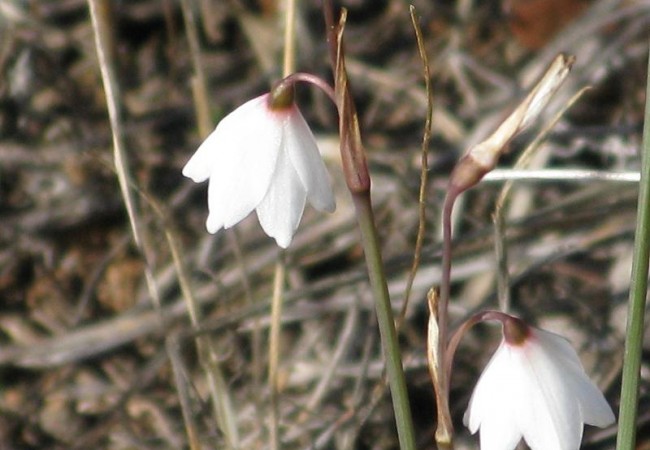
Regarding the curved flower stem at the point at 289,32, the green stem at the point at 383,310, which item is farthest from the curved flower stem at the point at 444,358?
the curved flower stem at the point at 289,32

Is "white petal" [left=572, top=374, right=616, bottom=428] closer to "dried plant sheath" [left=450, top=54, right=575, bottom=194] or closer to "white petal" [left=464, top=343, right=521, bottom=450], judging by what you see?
"white petal" [left=464, top=343, right=521, bottom=450]

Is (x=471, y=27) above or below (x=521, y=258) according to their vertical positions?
above

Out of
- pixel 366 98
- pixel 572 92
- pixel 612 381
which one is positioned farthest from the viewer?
pixel 366 98

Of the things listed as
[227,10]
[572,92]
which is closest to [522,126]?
[572,92]

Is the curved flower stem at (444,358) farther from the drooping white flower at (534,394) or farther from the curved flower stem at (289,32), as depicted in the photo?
the curved flower stem at (289,32)

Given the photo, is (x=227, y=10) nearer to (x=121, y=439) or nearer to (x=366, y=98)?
(x=366, y=98)

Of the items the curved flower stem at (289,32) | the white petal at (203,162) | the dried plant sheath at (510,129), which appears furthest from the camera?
the curved flower stem at (289,32)

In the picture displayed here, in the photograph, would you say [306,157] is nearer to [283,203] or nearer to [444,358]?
[283,203]
